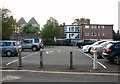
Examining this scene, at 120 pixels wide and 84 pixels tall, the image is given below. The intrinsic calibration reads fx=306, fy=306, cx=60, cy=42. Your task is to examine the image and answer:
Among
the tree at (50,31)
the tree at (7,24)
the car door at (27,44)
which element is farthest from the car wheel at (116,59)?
the tree at (50,31)

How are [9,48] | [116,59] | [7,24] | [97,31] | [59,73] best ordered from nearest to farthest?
1. [59,73]
2. [116,59]
3. [9,48]
4. [7,24]
5. [97,31]

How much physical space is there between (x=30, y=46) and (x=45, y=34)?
170 ft

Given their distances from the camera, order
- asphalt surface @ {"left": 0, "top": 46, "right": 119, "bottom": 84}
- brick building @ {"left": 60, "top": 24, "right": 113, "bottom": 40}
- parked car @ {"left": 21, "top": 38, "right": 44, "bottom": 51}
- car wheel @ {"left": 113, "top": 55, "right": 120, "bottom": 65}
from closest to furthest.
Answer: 1. asphalt surface @ {"left": 0, "top": 46, "right": 119, "bottom": 84}
2. car wheel @ {"left": 113, "top": 55, "right": 120, "bottom": 65}
3. parked car @ {"left": 21, "top": 38, "right": 44, "bottom": 51}
4. brick building @ {"left": 60, "top": 24, "right": 113, "bottom": 40}

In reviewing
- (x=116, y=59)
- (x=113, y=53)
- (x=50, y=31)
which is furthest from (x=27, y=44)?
(x=50, y=31)

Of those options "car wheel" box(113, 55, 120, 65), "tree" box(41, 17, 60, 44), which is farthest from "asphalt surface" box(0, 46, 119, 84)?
"tree" box(41, 17, 60, 44)

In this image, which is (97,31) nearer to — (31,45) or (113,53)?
(31,45)

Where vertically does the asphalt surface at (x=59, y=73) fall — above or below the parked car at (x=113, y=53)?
below

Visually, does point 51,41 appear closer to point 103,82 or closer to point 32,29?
point 32,29

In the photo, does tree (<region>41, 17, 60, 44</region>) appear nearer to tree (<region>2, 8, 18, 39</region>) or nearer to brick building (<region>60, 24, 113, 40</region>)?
brick building (<region>60, 24, 113, 40</region>)

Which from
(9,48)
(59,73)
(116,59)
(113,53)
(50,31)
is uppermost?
(50,31)

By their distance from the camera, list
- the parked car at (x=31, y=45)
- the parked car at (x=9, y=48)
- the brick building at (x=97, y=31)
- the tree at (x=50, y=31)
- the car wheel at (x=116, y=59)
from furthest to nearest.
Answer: the brick building at (x=97, y=31), the tree at (x=50, y=31), the parked car at (x=31, y=45), the parked car at (x=9, y=48), the car wheel at (x=116, y=59)

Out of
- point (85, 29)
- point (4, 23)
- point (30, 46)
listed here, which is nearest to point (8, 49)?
point (30, 46)

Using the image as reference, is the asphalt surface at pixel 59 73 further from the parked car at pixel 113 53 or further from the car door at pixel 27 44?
the car door at pixel 27 44

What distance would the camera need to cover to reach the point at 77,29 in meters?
106
